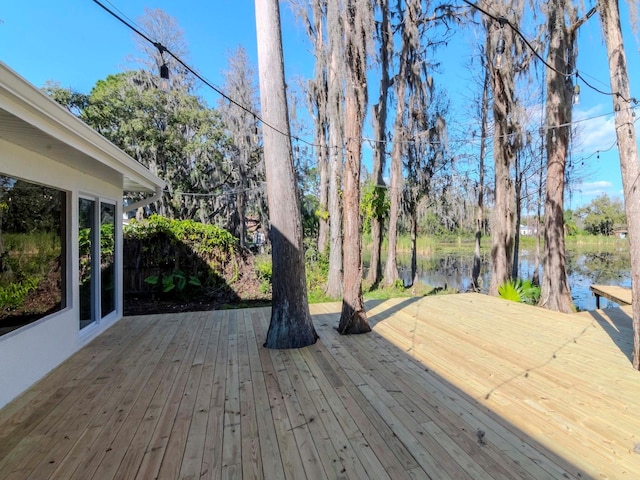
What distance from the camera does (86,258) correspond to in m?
3.75

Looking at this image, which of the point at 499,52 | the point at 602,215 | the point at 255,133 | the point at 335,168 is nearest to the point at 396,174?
the point at 335,168

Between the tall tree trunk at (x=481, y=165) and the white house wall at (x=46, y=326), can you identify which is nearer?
the white house wall at (x=46, y=326)

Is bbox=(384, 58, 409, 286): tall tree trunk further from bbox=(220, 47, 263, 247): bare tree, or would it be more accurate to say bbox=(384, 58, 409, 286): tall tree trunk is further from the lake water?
bbox=(220, 47, 263, 247): bare tree

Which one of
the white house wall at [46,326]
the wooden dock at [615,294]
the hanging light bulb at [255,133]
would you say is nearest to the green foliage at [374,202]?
the wooden dock at [615,294]

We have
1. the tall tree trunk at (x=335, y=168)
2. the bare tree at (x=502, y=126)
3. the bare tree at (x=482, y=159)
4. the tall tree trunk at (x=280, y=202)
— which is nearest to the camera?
the tall tree trunk at (x=280, y=202)

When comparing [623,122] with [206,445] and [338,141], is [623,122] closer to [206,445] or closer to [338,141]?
[206,445]

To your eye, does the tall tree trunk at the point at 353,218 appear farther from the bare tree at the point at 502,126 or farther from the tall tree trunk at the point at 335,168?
the bare tree at the point at 502,126

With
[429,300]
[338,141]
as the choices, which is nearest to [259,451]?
[429,300]

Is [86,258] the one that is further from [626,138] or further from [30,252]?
[626,138]

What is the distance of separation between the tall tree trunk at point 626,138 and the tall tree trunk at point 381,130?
510cm

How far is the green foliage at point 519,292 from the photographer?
6043 millimetres

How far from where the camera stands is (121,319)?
471cm

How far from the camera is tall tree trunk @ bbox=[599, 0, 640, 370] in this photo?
9.24 feet

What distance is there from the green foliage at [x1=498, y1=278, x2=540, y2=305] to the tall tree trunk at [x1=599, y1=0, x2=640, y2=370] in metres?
3.29
